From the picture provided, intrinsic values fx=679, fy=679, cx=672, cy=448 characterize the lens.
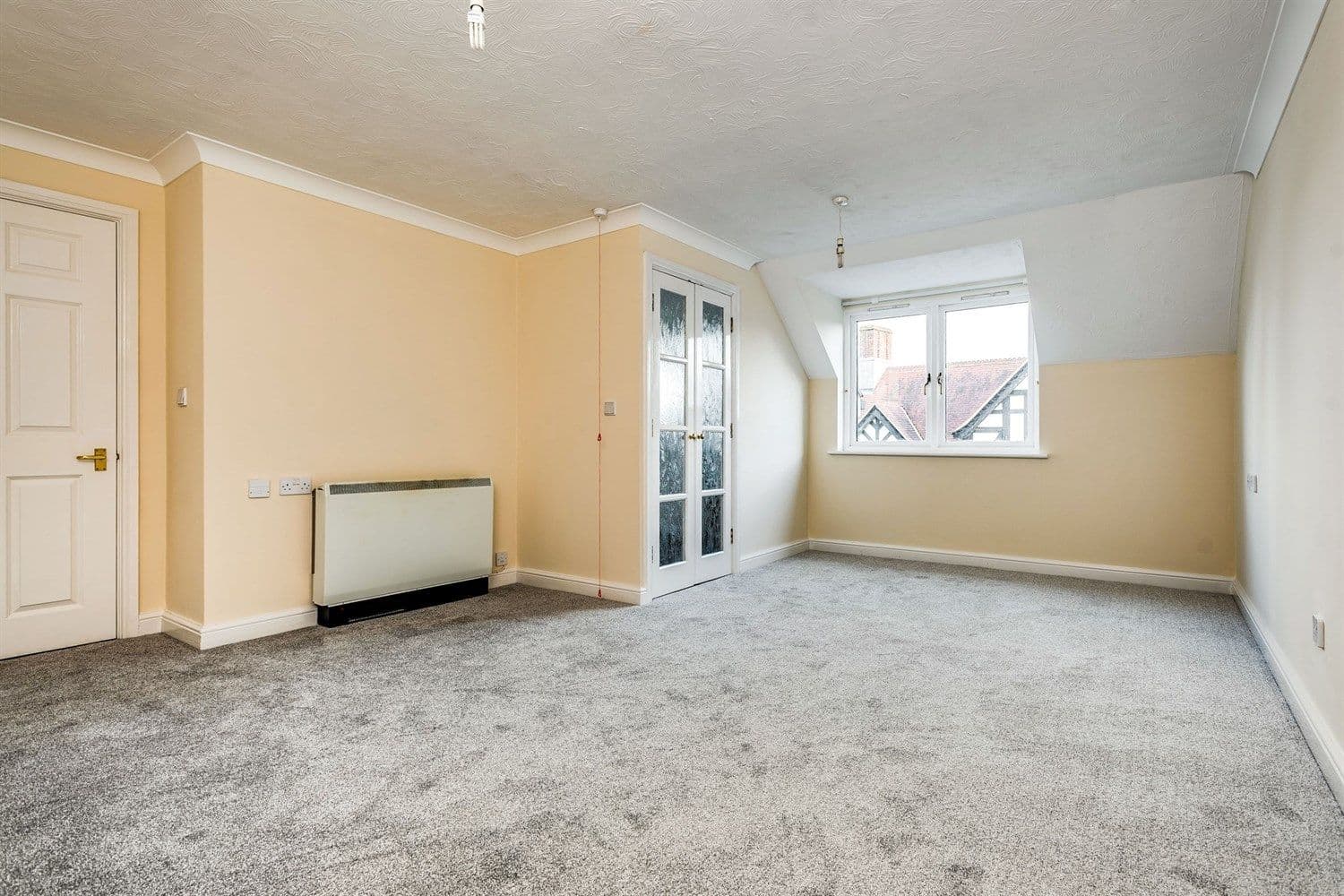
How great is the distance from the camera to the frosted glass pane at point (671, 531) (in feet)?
14.8

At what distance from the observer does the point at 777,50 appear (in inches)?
100.0

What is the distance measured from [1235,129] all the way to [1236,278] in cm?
145

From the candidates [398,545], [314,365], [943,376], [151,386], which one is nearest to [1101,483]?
[943,376]

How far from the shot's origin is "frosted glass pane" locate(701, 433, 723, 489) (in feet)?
16.1

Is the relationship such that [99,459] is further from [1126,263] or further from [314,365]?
[1126,263]

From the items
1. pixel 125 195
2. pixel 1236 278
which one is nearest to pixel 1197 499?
pixel 1236 278

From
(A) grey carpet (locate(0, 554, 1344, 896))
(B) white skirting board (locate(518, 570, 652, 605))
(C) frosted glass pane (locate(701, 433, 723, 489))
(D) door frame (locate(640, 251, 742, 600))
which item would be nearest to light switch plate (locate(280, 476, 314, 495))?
(A) grey carpet (locate(0, 554, 1344, 896))

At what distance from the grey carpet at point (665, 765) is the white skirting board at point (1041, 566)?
4.03ft

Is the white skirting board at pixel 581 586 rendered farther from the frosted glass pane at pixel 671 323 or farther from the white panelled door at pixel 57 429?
the white panelled door at pixel 57 429

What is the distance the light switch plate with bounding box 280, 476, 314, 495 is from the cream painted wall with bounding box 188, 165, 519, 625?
0.12ft

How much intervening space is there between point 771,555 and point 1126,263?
10.6ft

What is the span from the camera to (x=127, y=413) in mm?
3473

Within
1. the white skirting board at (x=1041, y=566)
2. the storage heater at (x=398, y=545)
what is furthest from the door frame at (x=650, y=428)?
the white skirting board at (x=1041, y=566)

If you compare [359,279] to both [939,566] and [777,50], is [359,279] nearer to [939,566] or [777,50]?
[777,50]
